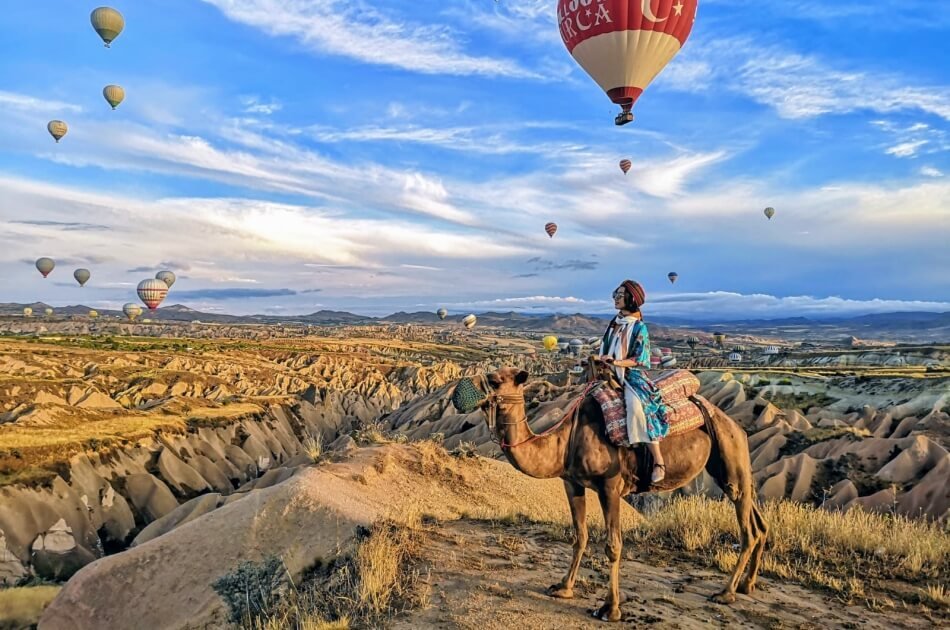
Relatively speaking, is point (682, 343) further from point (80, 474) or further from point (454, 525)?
point (454, 525)

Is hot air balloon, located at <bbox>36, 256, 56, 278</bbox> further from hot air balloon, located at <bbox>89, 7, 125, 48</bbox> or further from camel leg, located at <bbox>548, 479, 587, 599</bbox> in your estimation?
camel leg, located at <bbox>548, 479, 587, 599</bbox>

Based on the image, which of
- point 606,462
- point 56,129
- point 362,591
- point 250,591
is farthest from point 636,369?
point 56,129

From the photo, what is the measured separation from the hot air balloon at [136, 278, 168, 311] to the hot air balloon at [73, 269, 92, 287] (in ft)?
117

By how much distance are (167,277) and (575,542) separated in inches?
6029

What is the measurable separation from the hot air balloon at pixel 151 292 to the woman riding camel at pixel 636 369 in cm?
13643

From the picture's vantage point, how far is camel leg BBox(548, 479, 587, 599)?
307 inches

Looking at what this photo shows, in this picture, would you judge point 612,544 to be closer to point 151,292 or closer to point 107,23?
point 107,23

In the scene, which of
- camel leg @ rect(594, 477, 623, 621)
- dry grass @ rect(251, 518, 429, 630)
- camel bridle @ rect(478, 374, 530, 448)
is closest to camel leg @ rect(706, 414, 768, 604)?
camel leg @ rect(594, 477, 623, 621)

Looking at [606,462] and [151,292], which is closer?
[606,462]

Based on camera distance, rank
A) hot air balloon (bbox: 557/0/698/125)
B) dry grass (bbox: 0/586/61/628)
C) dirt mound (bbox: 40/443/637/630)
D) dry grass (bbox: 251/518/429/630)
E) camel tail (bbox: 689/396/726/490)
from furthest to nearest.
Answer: hot air balloon (bbox: 557/0/698/125) < dry grass (bbox: 0/586/61/628) < dirt mound (bbox: 40/443/637/630) < camel tail (bbox: 689/396/726/490) < dry grass (bbox: 251/518/429/630)

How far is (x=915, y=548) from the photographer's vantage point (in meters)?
9.65

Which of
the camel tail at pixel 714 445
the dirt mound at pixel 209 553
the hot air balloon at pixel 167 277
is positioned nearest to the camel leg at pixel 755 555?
the camel tail at pixel 714 445

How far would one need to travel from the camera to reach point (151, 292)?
129250 mm

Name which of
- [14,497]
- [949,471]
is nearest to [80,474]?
[14,497]
